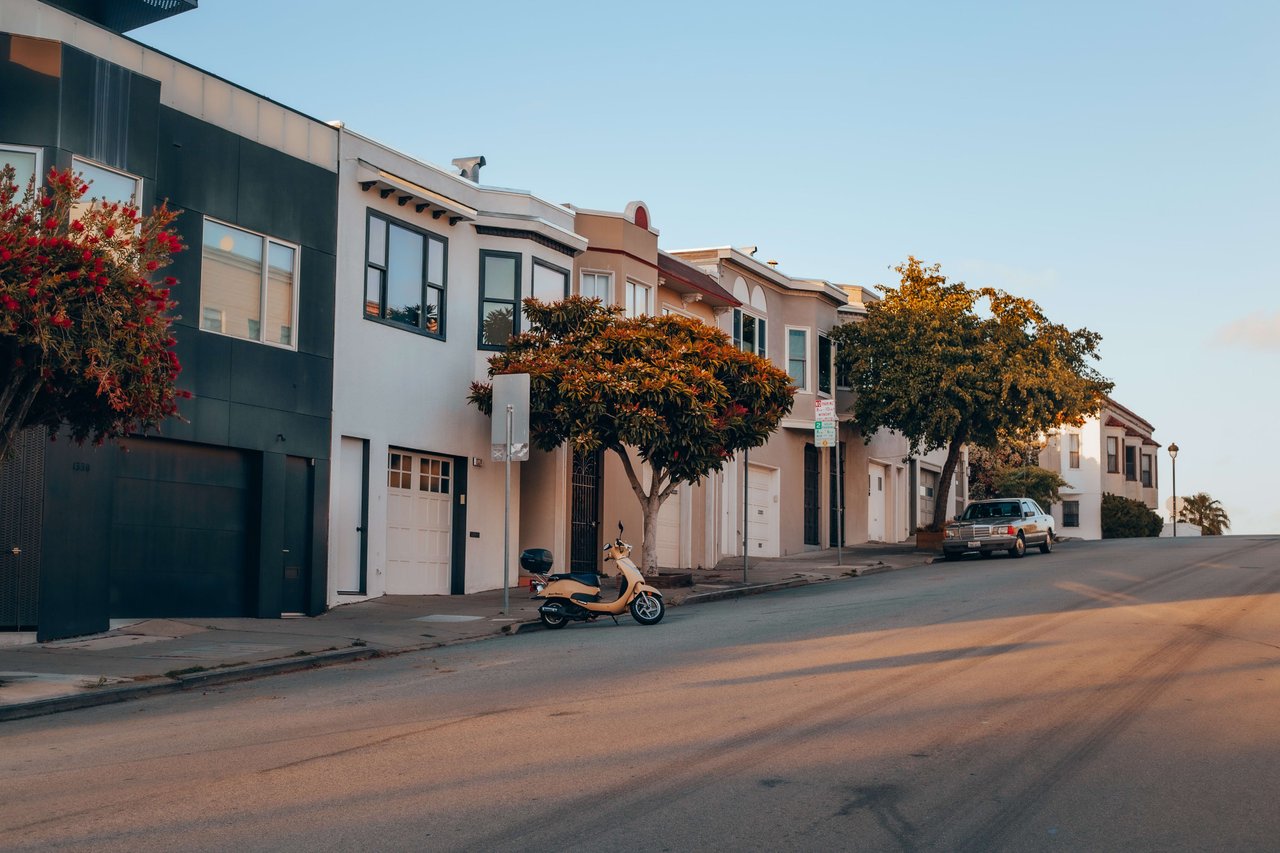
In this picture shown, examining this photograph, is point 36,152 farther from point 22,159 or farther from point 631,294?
A: point 631,294

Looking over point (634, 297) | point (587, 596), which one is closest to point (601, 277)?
point (634, 297)

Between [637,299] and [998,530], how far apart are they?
11.4 m

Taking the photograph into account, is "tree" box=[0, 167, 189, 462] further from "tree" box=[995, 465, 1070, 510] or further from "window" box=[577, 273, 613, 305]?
"tree" box=[995, 465, 1070, 510]

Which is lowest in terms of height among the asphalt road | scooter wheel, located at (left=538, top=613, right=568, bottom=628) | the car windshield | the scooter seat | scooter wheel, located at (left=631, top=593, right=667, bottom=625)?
the asphalt road

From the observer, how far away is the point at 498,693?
12.2 m

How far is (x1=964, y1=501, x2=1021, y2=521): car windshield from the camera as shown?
1321 inches

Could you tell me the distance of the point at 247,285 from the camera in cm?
1955

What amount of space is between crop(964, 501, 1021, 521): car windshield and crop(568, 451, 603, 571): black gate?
11469 millimetres

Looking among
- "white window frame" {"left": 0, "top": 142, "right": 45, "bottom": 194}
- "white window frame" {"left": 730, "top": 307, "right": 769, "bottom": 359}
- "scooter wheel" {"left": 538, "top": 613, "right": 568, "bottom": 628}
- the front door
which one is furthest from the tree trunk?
"white window frame" {"left": 0, "top": 142, "right": 45, "bottom": 194}

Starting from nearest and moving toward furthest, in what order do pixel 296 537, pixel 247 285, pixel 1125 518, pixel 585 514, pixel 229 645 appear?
pixel 229 645, pixel 247 285, pixel 296 537, pixel 585 514, pixel 1125 518

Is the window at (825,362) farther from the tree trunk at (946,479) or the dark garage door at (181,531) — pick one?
the dark garage door at (181,531)

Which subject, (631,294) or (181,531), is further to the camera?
(631,294)

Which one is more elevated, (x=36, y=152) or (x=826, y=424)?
(x=36, y=152)

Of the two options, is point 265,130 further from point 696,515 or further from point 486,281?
point 696,515
